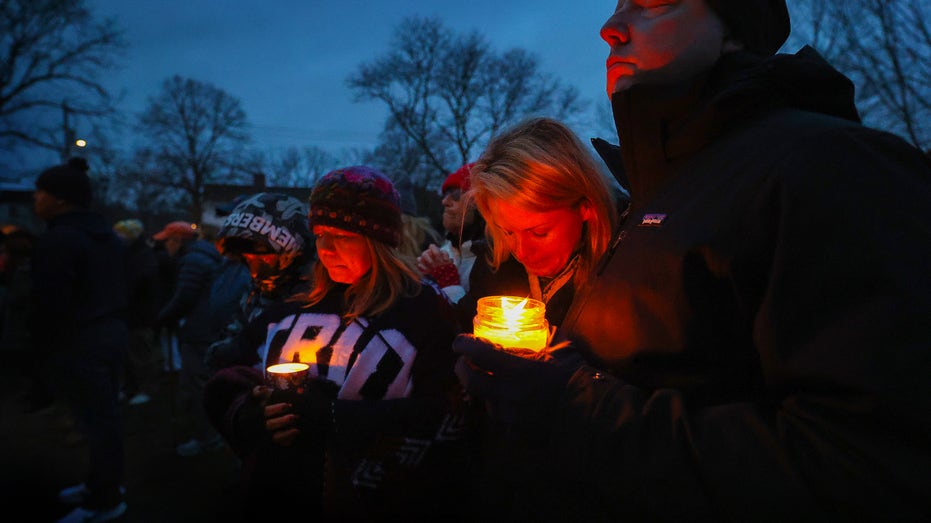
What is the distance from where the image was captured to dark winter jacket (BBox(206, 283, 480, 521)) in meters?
2.16

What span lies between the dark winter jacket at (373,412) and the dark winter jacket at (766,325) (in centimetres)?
121

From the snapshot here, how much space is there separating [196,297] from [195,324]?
0.32 metres

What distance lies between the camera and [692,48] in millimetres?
1247

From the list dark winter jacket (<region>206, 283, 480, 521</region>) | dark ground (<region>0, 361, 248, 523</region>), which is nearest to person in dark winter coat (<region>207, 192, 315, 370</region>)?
dark winter jacket (<region>206, 283, 480, 521</region>)

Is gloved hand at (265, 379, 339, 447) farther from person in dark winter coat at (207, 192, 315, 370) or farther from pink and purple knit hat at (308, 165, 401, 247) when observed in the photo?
person in dark winter coat at (207, 192, 315, 370)

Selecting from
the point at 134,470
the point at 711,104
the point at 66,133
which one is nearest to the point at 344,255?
the point at 711,104

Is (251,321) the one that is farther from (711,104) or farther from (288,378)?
(711,104)

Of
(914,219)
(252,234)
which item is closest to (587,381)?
A: (914,219)

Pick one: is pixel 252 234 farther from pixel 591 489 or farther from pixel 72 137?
pixel 72 137

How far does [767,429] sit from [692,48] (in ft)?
3.13

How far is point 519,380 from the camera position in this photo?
1121 millimetres

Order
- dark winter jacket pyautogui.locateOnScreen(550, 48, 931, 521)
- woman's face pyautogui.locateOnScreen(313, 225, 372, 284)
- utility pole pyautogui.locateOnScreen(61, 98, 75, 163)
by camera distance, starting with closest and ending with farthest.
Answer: dark winter jacket pyautogui.locateOnScreen(550, 48, 931, 521) → woman's face pyautogui.locateOnScreen(313, 225, 372, 284) → utility pole pyautogui.locateOnScreen(61, 98, 75, 163)

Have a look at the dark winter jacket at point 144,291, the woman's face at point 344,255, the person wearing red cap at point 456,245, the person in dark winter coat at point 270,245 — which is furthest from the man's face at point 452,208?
the dark winter jacket at point 144,291

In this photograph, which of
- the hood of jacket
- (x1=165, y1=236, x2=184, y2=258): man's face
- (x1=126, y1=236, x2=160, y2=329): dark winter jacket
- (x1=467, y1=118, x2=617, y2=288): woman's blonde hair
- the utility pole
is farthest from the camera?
the utility pole
